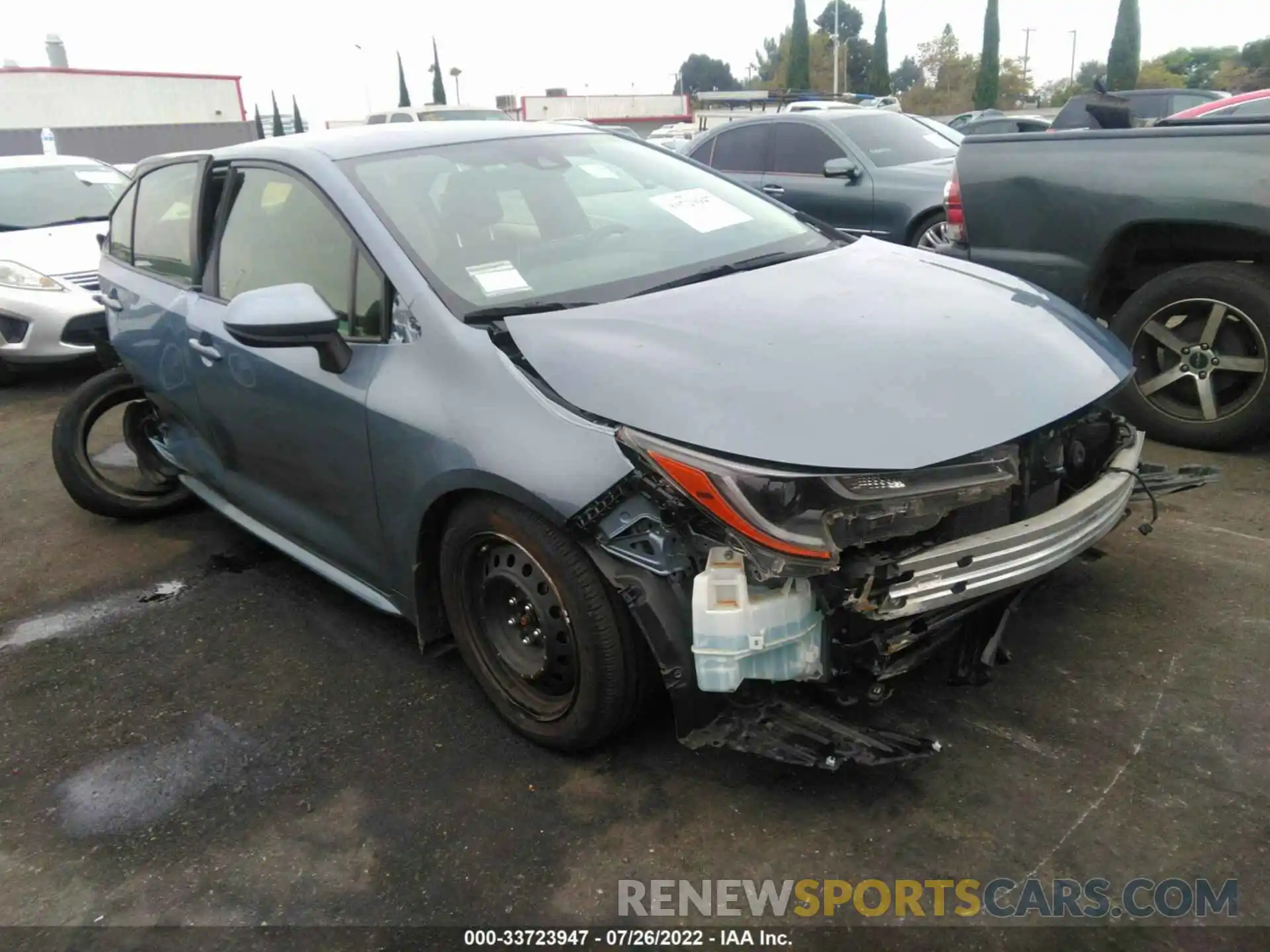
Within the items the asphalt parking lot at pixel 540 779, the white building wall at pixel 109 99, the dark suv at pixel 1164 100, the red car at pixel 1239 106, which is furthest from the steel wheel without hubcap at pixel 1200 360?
the white building wall at pixel 109 99

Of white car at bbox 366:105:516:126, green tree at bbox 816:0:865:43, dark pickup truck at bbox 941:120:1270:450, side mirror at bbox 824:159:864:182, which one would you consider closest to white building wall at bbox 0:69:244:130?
white car at bbox 366:105:516:126

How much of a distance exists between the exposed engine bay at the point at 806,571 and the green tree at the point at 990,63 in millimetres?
52208

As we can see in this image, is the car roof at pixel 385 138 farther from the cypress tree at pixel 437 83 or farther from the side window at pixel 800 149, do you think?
the cypress tree at pixel 437 83

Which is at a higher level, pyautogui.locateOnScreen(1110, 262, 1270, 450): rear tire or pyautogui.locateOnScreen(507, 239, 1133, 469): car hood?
pyautogui.locateOnScreen(507, 239, 1133, 469): car hood

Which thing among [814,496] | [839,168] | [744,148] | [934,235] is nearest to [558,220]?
[814,496]

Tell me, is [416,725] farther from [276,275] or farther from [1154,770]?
[1154,770]

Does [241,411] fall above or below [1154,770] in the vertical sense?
above

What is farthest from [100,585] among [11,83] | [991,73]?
[991,73]

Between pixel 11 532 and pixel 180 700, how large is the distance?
2254 millimetres

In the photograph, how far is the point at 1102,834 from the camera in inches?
89.5

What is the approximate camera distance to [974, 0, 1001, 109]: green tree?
49.3 meters

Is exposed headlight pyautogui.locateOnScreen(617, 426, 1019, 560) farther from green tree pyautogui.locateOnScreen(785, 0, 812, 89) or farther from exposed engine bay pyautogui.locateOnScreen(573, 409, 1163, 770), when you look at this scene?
green tree pyautogui.locateOnScreen(785, 0, 812, 89)

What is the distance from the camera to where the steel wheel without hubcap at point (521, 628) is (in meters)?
2.54

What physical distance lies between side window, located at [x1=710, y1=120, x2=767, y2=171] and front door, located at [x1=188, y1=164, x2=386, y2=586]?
5969mm
